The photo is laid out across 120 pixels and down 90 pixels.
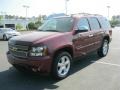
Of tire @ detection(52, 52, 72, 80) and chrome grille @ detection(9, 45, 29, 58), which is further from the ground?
chrome grille @ detection(9, 45, 29, 58)

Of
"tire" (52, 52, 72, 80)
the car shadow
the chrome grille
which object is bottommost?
the car shadow

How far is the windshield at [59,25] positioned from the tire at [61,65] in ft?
2.92

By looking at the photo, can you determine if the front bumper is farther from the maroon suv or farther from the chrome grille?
the chrome grille

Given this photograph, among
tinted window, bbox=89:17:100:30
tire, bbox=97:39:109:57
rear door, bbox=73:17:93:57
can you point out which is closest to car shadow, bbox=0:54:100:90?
rear door, bbox=73:17:93:57

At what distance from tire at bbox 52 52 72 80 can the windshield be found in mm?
890

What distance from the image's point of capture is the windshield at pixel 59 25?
7.06 m

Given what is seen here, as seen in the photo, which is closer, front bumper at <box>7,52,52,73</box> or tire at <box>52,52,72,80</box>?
front bumper at <box>7,52,52,73</box>

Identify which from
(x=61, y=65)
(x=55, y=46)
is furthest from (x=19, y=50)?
(x=61, y=65)

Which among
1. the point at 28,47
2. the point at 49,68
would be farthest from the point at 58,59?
the point at 28,47

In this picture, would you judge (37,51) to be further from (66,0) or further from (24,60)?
(66,0)

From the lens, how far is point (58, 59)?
6.23 m

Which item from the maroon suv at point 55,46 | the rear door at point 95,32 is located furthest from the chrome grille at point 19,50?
the rear door at point 95,32

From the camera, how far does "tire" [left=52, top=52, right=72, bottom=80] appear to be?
6180 mm

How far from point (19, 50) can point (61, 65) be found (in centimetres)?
130
